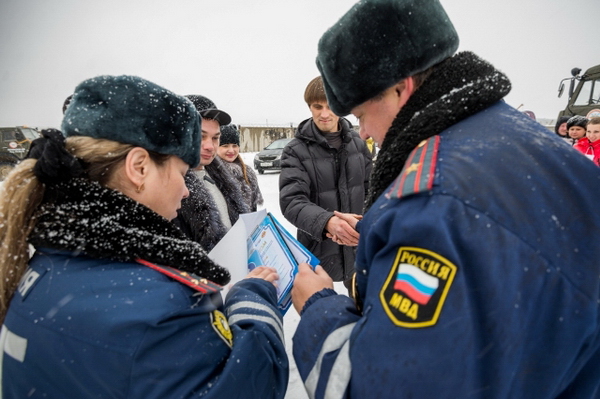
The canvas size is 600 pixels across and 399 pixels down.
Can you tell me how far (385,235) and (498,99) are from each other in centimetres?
47

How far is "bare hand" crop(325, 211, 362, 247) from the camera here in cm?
193

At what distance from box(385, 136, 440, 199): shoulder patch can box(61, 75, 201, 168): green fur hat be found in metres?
0.76

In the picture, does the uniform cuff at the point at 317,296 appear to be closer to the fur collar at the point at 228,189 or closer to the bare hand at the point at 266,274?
the bare hand at the point at 266,274

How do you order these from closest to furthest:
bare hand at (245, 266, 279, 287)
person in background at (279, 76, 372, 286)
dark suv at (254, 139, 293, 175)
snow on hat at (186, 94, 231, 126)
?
bare hand at (245, 266, 279, 287), snow on hat at (186, 94, 231, 126), person in background at (279, 76, 372, 286), dark suv at (254, 139, 293, 175)

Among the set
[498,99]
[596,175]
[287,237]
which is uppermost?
[498,99]

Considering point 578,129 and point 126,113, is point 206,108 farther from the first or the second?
point 578,129

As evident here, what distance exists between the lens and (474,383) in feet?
2.07

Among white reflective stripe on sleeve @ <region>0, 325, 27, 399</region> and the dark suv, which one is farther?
the dark suv

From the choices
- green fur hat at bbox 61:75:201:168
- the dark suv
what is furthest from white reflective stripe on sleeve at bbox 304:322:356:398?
the dark suv

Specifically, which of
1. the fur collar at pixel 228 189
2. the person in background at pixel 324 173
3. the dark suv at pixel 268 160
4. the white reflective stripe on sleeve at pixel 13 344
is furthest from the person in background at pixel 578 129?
the dark suv at pixel 268 160

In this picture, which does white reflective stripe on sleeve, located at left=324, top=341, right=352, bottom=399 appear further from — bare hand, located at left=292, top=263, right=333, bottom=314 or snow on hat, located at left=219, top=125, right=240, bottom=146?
snow on hat, located at left=219, top=125, right=240, bottom=146

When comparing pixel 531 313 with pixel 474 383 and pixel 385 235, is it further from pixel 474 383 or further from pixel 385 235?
pixel 385 235

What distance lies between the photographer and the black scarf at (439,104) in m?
0.78

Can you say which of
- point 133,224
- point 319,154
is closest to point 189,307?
point 133,224
